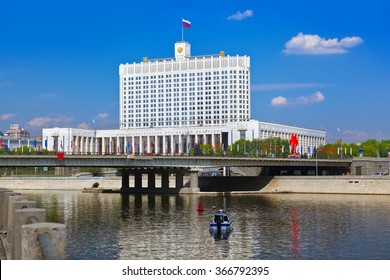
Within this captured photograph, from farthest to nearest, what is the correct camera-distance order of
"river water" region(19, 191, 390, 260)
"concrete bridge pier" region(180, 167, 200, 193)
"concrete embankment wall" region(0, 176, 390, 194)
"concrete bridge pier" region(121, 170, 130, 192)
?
"concrete bridge pier" region(121, 170, 130, 192)
"concrete bridge pier" region(180, 167, 200, 193)
"concrete embankment wall" region(0, 176, 390, 194)
"river water" region(19, 191, 390, 260)

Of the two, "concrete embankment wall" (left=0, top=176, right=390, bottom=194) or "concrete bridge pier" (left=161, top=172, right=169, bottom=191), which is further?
"concrete bridge pier" (left=161, top=172, right=169, bottom=191)

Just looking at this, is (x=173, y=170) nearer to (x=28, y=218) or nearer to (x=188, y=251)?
(x=188, y=251)

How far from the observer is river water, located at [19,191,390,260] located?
173ft

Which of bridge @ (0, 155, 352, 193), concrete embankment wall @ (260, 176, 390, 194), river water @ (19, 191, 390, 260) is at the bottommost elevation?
river water @ (19, 191, 390, 260)

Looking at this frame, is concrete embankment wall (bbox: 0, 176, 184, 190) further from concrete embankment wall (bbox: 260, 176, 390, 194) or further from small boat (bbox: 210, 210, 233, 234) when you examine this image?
small boat (bbox: 210, 210, 233, 234)

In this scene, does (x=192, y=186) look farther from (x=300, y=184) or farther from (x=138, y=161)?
(x=300, y=184)

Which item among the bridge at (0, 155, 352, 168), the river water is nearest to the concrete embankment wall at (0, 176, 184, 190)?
the bridge at (0, 155, 352, 168)

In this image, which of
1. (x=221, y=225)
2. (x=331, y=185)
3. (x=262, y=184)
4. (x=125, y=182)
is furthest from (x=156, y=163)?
(x=221, y=225)

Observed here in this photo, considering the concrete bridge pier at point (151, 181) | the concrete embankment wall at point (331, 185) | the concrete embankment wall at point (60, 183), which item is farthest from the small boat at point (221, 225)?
the concrete embankment wall at point (60, 183)

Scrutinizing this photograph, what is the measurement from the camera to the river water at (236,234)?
173 feet

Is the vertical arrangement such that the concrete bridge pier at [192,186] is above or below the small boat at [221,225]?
above

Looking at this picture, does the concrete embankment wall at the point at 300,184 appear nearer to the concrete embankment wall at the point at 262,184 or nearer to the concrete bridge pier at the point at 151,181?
the concrete embankment wall at the point at 262,184

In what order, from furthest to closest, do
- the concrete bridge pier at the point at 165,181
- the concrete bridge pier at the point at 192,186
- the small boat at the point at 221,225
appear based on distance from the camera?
the concrete bridge pier at the point at 165,181, the concrete bridge pier at the point at 192,186, the small boat at the point at 221,225
